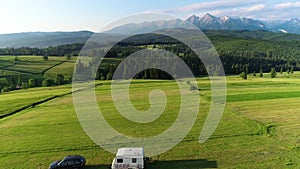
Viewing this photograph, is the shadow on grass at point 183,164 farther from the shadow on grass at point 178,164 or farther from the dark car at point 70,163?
the dark car at point 70,163

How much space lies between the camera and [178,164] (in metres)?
25.2

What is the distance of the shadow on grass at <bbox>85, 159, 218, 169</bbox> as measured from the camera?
970 inches

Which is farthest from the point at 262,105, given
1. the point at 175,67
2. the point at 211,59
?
the point at 211,59

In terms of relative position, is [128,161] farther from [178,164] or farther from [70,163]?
[70,163]

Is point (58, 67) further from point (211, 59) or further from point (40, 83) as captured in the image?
point (211, 59)

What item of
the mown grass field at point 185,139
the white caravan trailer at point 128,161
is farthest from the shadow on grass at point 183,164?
the white caravan trailer at point 128,161

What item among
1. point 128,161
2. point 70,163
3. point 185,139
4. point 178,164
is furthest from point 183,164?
point 70,163

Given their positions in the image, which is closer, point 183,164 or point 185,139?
point 183,164

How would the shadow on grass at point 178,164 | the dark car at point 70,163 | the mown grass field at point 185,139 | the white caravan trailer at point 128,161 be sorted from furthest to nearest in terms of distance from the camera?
the mown grass field at point 185,139
the shadow on grass at point 178,164
the dark car at point 70,163
the white caravan trailer at point 128,161

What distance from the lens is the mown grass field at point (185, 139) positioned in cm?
2583

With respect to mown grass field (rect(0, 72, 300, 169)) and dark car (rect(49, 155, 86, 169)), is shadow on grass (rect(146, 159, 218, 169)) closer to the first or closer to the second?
mown grass field (rect(0, 72, 300, 169))

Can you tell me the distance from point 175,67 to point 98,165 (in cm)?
9056

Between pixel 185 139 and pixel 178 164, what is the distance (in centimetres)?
665

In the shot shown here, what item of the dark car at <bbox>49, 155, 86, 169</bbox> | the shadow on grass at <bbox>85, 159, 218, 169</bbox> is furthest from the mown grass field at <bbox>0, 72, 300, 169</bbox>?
the dark car at <bbox>49, 155, 86, 169</bbox>
